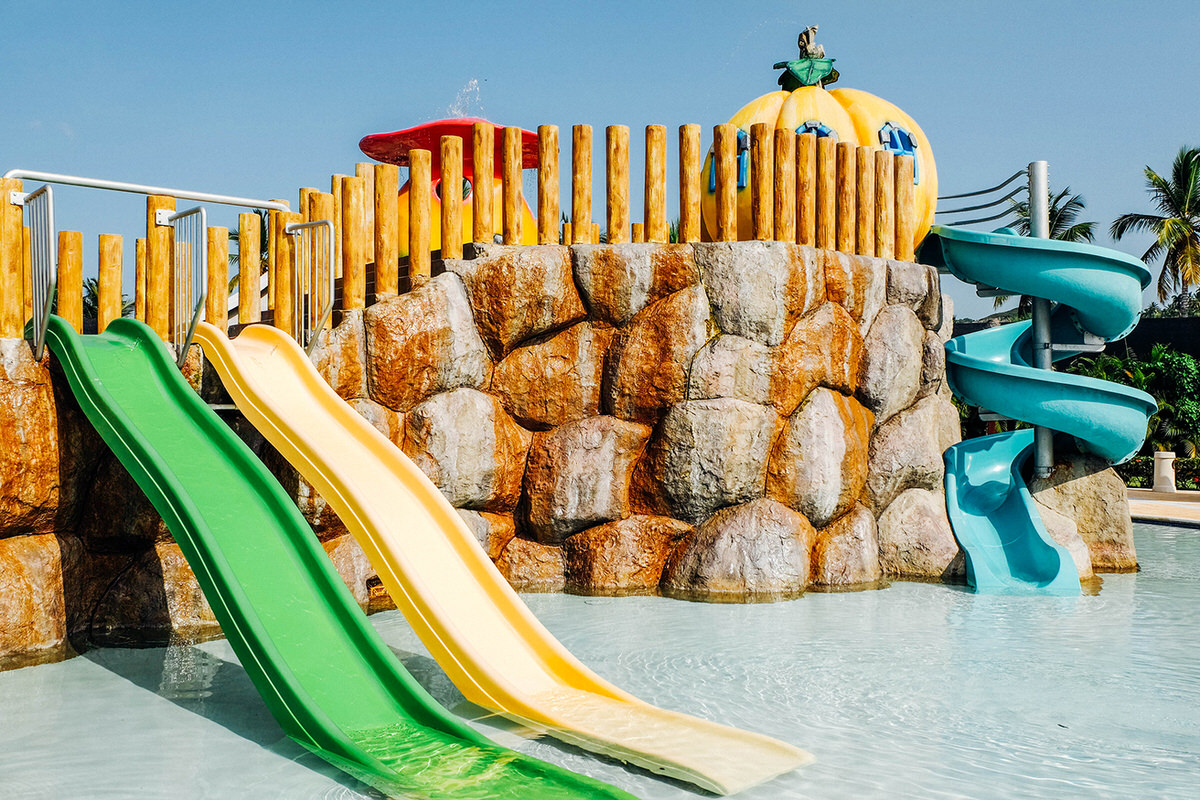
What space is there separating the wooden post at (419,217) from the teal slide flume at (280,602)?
2.43 meters

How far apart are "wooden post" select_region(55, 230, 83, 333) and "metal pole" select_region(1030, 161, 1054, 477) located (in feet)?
27.7

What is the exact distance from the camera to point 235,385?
690cm

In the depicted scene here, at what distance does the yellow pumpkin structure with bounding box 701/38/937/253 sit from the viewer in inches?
439

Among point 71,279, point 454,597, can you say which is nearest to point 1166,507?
point 454,597

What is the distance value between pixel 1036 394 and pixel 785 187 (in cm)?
314

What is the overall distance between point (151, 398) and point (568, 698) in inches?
128

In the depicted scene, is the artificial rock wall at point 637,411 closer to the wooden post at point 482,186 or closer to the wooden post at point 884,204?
the wooden post at point 482,186

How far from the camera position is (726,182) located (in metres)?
9.39

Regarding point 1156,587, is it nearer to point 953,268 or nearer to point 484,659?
point 953,268

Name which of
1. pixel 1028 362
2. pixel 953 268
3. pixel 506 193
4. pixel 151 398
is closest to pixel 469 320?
pixel 506 193

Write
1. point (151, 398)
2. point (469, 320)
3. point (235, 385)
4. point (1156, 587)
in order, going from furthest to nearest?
point (1156, 587) → point (469, 320) → point (235, 385) → point (151, 398)

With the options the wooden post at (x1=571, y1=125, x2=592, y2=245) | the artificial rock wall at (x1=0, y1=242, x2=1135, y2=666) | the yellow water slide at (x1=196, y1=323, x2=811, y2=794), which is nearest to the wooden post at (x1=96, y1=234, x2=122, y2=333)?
the yellow water slide at (x1=196, y1=323, x2=811, y2=794)

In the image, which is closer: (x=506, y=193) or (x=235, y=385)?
(x=235, y=385)

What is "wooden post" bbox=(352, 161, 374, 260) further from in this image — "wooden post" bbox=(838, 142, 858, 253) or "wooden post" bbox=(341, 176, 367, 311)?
"wooden post" bbox=(838, 142, 858, 253)
